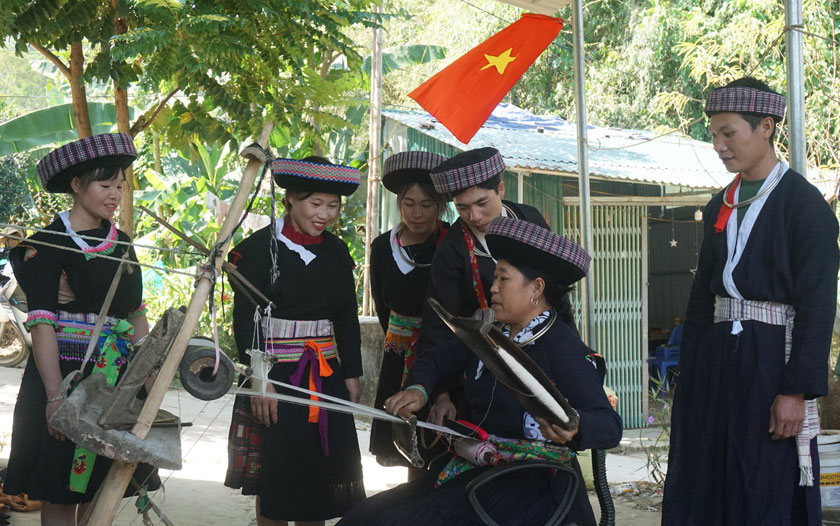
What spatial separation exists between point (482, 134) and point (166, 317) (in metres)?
7.88

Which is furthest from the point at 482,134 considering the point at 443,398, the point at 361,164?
the point at 443,398

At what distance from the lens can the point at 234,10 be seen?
3996 mm

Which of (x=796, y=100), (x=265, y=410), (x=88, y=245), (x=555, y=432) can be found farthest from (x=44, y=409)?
(x=796, y=100)

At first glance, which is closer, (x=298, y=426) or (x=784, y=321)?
(x=784, y=321)

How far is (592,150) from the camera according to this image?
10062mm

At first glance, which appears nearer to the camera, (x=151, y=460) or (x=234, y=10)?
(x=151, y=460)

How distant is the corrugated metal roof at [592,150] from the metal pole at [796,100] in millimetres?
4037

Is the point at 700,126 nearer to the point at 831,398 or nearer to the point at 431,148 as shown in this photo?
the point at 431,148

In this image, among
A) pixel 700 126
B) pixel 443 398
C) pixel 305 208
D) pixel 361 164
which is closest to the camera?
pixel 443 398

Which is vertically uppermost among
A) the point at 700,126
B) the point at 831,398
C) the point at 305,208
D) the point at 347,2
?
the point at 700,126

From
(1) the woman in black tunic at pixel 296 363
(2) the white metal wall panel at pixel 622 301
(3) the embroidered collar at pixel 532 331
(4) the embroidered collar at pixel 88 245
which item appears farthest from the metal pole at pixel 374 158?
(3) the embroidered collar at pixel 532 331

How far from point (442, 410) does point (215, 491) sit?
3.08m

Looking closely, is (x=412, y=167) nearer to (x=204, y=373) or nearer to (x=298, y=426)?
(x=298, y=426)

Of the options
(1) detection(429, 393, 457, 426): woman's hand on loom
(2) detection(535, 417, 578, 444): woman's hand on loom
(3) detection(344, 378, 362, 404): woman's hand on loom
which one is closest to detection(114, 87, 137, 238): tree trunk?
(3) detection(344, 378, 362, 404): woman's hand on loom
